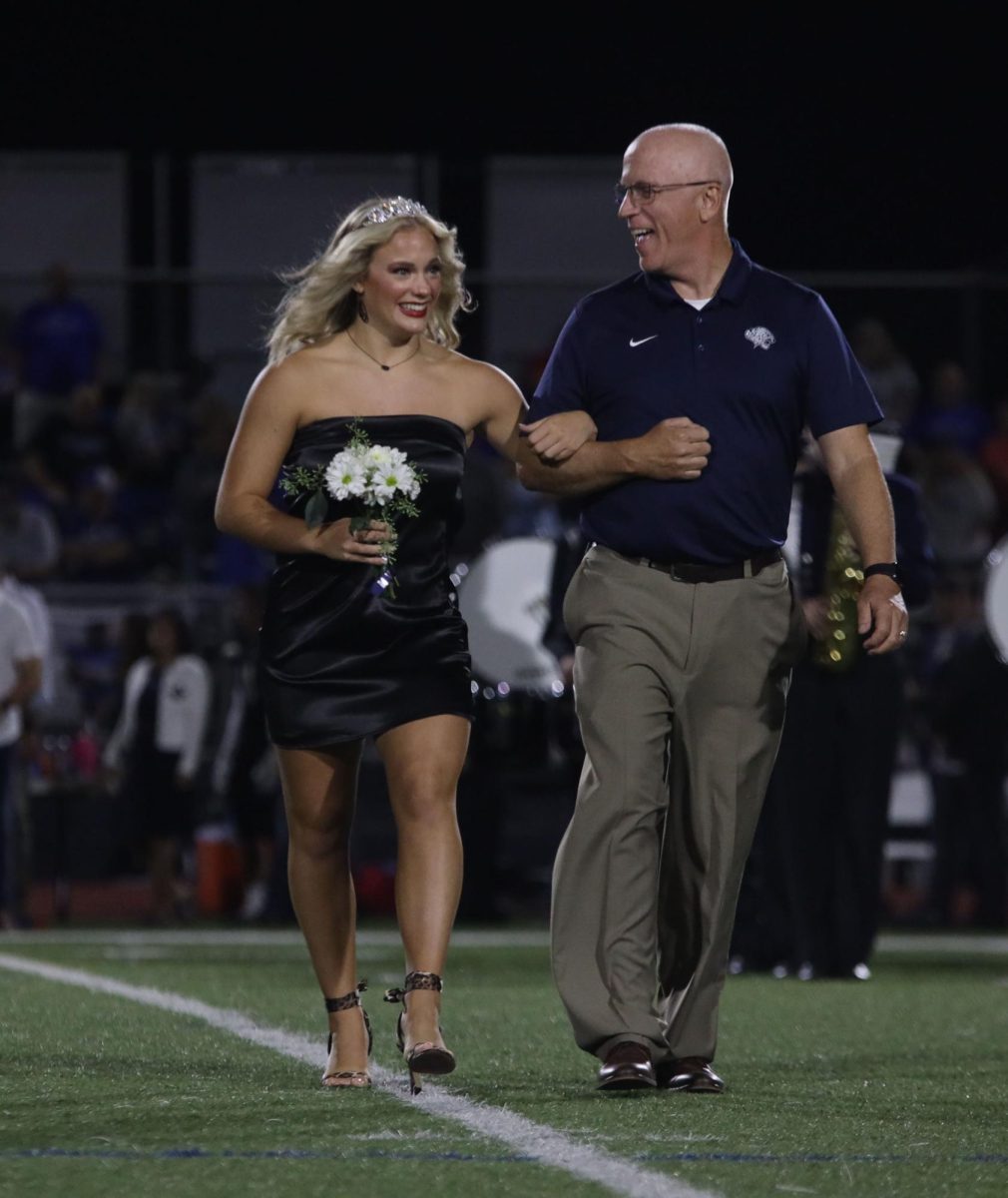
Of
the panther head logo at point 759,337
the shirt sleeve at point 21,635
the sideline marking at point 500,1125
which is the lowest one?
the sideline marking at point 500,1125

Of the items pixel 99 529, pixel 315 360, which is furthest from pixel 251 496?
pixel 99 529

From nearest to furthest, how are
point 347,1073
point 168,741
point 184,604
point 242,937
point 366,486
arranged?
1. point 366,486
2. point 347,1073
3. point 242,937
4. point 168,741
5. point 184,604

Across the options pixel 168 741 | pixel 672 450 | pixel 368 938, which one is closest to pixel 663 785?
pixel 672 450

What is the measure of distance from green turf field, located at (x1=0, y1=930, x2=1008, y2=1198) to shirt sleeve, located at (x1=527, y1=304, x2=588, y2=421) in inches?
59.0

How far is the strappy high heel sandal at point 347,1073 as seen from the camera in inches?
213

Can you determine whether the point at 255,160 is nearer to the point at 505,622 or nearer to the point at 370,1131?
the point at 505,622

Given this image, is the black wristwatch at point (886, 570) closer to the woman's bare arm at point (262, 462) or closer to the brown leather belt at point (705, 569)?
the brown leather belt at point (705, 569)

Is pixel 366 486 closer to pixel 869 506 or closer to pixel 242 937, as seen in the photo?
pixel 869 506

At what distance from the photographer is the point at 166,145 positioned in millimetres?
20531

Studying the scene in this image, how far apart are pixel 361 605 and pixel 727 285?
3.65ft

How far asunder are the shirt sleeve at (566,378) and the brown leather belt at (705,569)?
1.20 feet

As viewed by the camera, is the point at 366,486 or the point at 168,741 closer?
the point at 366,486

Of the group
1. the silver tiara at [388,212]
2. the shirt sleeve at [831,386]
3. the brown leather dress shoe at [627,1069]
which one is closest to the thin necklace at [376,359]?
the silver tiara at [388,212]

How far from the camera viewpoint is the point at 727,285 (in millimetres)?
5750
